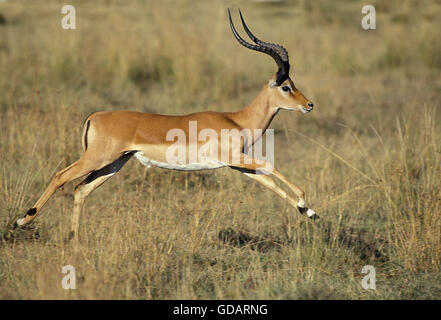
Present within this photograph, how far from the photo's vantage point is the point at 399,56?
13.5m

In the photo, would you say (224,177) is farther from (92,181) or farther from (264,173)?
(92,181)

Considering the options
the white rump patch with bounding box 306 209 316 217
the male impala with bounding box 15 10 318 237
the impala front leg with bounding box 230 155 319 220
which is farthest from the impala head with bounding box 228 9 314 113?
the white rump patch with bounding box 306 209 316 217

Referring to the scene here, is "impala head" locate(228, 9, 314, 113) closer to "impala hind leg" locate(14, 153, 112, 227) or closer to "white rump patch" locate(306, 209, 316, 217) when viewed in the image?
"white rump patch" locate(306, 209, 316, 217)

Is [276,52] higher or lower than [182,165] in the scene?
higher

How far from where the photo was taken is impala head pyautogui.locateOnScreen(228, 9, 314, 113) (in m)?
5.65

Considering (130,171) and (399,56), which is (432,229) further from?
(399,56)

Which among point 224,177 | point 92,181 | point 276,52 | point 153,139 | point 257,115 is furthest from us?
point 224,177

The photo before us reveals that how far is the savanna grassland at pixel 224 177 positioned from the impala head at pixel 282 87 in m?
0.57

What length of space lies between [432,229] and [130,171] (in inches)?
140

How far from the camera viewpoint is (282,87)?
5824mm

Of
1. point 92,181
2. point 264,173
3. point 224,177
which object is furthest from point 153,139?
point 224,177

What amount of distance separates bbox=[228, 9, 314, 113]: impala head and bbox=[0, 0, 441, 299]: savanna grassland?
22.2 inches

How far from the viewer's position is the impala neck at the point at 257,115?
232 inches

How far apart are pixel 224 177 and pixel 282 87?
1531mm
